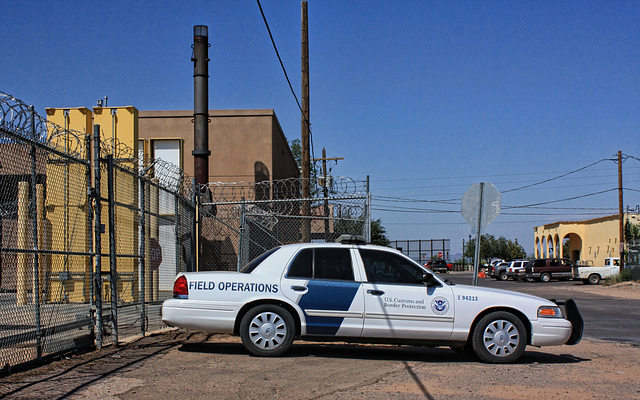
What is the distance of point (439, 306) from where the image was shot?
8.21 meters

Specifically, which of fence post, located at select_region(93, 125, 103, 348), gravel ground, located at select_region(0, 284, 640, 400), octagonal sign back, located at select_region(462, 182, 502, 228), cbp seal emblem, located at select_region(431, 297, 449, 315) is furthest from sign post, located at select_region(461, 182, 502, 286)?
fence post, located at select_region(93, 125, 103, 348)

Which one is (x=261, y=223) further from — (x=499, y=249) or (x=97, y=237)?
(x=499, y=249)

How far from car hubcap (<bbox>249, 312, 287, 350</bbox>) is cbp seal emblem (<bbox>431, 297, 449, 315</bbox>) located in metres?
1.89

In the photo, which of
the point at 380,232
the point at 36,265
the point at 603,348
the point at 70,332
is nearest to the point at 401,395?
the point at 36,265

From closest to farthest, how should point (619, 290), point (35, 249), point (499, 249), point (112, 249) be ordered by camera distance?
1. point (35, 249)
2. point (112, 249)
3. point (619, 290)
4. point (499, 249)

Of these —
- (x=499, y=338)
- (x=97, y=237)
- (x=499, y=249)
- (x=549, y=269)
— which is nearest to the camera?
(x=97, y=237)

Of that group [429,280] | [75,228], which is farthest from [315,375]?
[75,228]

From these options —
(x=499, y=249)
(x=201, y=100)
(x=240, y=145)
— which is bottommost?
(x=499, y=249)

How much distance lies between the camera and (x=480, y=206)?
36.8 ft

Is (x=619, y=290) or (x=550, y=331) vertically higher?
(x=550, y=331)

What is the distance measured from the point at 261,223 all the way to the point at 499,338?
24.7 feet

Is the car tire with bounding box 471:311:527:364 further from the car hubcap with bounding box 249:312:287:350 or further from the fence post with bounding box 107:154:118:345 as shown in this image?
the fence post with bounding box 107:154:118:345

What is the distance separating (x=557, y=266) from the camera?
149ft

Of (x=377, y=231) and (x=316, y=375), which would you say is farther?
(x=377, y=231)
